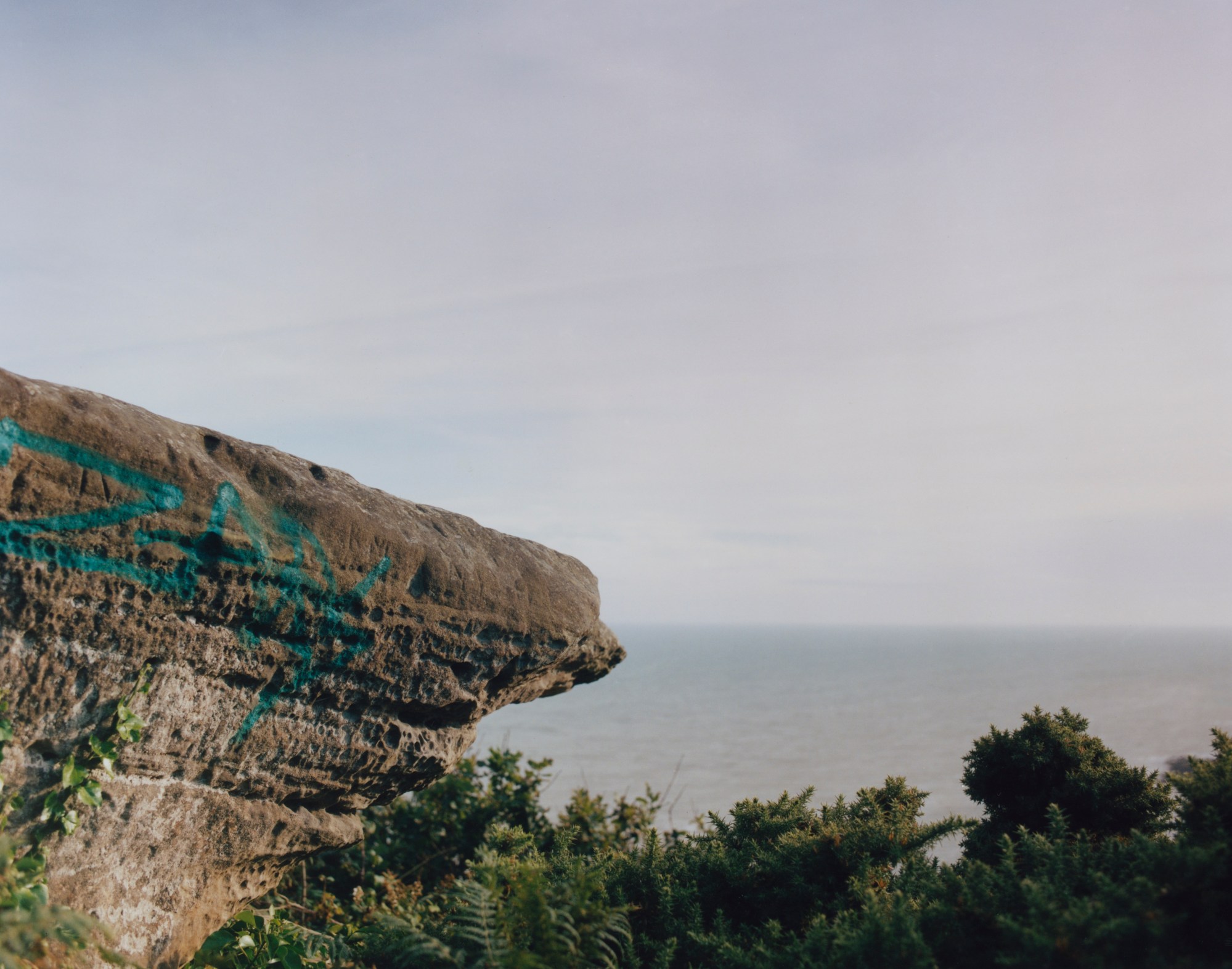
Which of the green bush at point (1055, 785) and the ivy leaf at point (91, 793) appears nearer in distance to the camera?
the ivy leaf at point (91, 793)

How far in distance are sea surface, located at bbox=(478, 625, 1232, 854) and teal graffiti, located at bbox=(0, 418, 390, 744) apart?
412 cm

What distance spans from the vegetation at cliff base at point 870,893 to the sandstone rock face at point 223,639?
2.23 feet

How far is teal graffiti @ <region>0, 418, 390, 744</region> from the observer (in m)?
3.58

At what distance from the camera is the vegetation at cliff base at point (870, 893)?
9.86 feet

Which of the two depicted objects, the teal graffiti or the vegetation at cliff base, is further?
the teal graffiti

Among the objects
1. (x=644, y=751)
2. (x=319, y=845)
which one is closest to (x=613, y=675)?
(x=644, y=751)

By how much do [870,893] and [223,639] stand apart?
3.37 meters

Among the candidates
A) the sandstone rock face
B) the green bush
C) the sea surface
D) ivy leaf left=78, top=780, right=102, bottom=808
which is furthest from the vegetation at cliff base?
the sea surface

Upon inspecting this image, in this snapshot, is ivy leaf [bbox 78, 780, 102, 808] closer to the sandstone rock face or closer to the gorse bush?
the gorse bush

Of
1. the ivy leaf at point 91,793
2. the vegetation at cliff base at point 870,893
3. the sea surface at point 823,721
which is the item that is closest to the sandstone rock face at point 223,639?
the ivy leaf at point 91,793

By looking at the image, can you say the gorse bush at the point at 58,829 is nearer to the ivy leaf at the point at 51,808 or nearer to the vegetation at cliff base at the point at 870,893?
the ivy leaf at the point at 51,808

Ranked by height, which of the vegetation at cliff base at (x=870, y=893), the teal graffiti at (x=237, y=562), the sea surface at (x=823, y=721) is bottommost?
the sea surface at (x=823, y=721)

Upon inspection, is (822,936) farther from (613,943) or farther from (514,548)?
(514,548)

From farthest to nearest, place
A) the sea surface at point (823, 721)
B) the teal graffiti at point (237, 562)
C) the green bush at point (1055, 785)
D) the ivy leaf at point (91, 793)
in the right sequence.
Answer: the sea surface at point (823, 721) → the green bush at point (1055, 785) → the ivy leaf at point (91, 793) → the teal graffiti at point (237, 562)
